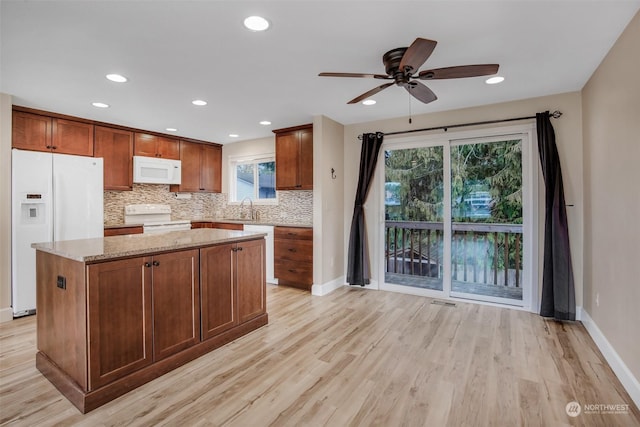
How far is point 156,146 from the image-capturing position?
5113 mm

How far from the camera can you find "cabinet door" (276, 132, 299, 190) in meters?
4.63

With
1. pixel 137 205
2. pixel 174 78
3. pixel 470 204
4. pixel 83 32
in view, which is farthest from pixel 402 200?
pixel 137 205

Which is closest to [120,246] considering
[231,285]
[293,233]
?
[231,285]

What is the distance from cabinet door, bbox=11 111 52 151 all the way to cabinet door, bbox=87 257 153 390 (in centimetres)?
298

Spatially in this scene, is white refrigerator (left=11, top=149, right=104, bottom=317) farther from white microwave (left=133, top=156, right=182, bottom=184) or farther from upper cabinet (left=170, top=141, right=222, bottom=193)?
upper cabinet (left=170, top=141, right=222, bottom=193)

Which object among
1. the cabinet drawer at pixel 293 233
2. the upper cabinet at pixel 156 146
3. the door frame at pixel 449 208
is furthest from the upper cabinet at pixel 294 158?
the upper cabinet at pixel 156 146

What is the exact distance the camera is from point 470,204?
12.9 ft

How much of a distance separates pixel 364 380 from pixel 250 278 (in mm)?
1367

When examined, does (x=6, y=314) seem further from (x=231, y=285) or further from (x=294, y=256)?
(x=294, y=256)

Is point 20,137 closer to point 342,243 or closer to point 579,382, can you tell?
point 342,243

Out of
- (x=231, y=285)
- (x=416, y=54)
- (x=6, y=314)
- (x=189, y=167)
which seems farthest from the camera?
(x=189, y=167)

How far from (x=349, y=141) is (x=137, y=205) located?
11.4 ft

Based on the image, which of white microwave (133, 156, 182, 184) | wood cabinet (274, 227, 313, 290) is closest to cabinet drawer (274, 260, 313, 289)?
wood cabinet (274, 227, 313, 290)

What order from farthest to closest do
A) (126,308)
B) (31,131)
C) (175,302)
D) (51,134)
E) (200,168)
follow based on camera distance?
(200,168) → (51,134) → (31,131) → (175,302) → (126,308)
